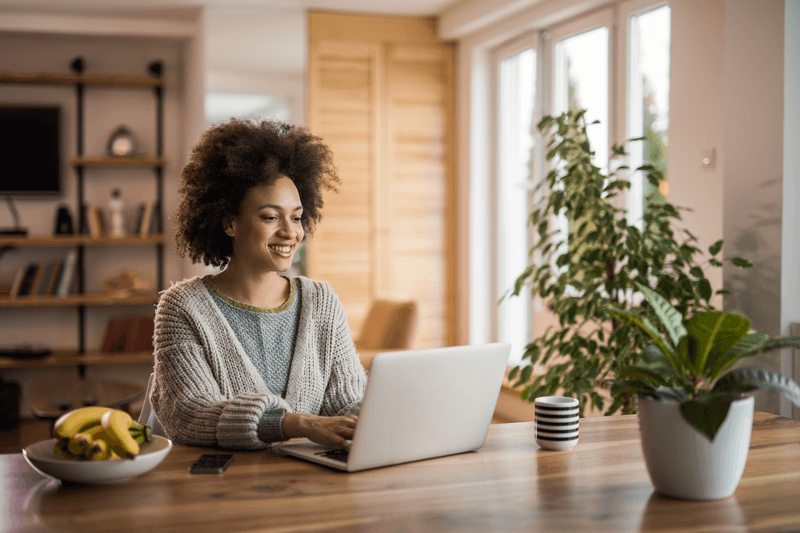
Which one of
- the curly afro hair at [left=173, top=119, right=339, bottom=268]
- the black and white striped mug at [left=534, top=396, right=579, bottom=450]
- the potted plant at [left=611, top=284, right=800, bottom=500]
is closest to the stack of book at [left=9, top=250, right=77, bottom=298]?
the curly afro hair at [left=173, top=119, right=339, bottom=268]

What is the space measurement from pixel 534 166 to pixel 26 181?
3.31 m

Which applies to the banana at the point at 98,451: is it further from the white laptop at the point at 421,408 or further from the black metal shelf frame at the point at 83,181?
the black metal shelf frame at the point at 83,181

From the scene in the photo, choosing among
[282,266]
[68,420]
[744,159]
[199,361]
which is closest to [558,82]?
[744,159]

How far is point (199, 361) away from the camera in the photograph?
63.0 inches

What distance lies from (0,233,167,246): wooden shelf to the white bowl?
157 inches

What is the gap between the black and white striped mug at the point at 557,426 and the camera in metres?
1.45

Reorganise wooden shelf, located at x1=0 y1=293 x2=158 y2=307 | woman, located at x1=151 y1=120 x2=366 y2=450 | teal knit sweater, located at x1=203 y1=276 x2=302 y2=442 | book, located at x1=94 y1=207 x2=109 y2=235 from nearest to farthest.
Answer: woman, located at x1=151 y1=120 x2=366 y2=450
teal knit sweater, located at x1=203 y1=276 x2=302 y2=442
wooden shelf, located at x1=0 y1=293 x2=158 y2=307
book, located at x1=94 y1=207 x2=109 y2=235

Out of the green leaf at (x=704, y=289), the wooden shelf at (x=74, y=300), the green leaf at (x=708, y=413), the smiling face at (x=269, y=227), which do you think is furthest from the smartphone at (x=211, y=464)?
the wooden shelf at (x=74, y=300)

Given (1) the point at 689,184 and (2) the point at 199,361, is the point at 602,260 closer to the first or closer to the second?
(1) the point at 689,184

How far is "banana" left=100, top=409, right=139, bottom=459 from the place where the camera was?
3.97 ft

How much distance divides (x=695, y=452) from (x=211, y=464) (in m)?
0.79

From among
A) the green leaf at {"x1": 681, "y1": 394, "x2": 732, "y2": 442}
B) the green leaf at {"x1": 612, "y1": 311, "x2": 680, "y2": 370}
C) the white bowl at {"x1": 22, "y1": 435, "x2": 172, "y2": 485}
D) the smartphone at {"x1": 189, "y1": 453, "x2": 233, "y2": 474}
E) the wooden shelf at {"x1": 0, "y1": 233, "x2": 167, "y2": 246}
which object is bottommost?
the smartphone at {"x1": 189, "y1": 453, "x2": 233, "y2": 474}

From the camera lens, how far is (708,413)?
1115 millimetres

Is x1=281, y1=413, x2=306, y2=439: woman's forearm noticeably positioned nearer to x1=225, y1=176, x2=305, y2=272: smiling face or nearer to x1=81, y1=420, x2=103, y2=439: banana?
x1=81, y1=420, x2=103, y2=439: banana
